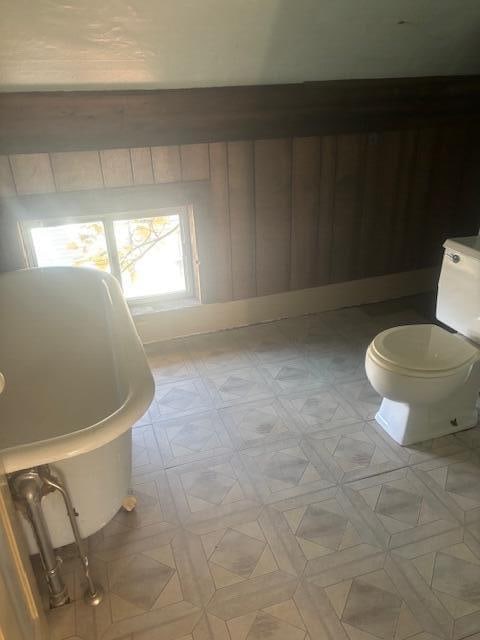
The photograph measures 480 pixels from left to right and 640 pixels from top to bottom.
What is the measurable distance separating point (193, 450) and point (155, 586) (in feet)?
2.10

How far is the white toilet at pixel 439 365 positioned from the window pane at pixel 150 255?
1.42 m

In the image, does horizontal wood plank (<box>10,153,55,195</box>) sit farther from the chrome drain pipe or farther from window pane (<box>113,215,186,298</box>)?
the chrome drain pipe

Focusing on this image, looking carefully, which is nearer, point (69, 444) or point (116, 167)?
point (69, 444)

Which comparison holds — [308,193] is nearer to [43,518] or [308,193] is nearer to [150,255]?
[150,255]

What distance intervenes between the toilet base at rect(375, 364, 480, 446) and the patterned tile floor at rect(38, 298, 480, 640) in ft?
0.17

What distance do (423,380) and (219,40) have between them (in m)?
1.68

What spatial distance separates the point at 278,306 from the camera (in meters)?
3.19

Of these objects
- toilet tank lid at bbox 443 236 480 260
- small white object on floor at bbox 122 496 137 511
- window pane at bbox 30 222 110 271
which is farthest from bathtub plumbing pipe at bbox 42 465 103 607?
toilet tank lid at bbox 443 236 480 260

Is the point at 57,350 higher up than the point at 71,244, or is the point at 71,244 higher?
the point at 71,244

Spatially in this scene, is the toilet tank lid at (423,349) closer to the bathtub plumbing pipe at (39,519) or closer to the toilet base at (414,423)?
the toilet base at (414,423)

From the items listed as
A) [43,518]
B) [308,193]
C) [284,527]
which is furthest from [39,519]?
[308,193]

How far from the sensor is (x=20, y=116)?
2.14 m

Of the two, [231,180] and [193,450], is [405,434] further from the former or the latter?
[231,180]

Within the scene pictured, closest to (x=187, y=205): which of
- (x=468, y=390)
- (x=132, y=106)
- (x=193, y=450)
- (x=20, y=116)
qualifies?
(x=132, y=106)
